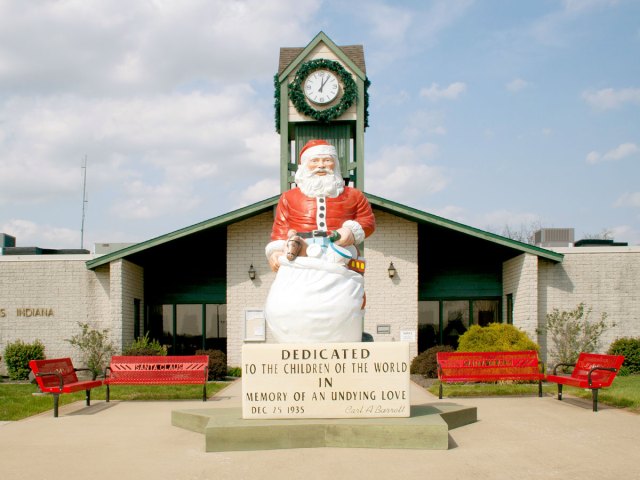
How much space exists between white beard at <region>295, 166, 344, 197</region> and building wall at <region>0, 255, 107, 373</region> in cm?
1041

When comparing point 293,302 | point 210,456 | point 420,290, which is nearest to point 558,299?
point 420,290

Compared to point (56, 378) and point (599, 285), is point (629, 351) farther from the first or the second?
point (56, 378)

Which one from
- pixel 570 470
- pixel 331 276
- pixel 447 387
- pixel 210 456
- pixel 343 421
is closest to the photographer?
pixel 570 470


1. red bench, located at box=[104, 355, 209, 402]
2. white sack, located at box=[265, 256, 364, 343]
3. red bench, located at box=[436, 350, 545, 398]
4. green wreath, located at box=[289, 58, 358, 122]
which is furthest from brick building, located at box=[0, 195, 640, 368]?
white sack, located at box=[265, 256, 364, 343]

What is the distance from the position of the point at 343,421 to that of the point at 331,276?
160 centimetres

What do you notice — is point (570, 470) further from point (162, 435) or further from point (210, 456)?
point (162, 435)

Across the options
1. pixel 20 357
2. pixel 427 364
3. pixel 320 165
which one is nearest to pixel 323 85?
pixel 427 364

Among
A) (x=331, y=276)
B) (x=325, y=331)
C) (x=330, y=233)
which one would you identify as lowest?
(x=325, y=331)

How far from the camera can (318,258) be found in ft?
25.8

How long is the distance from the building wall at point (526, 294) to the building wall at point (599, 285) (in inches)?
20.5

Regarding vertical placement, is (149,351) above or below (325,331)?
below

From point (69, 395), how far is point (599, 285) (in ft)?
41.2

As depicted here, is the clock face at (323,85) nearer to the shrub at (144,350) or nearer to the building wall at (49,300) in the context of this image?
the building wall at (49,300)

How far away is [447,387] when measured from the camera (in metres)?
13.3
